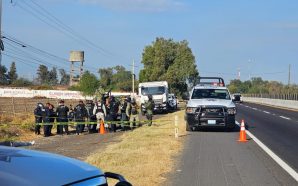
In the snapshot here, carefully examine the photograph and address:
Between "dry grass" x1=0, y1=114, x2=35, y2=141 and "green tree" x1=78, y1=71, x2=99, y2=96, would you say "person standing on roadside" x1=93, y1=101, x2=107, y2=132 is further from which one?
"green tree" x1=78, y1=71, x2=99, y2=96

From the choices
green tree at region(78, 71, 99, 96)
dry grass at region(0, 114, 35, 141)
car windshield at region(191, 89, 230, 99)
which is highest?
green tree at region(78, 71, 99, 96)

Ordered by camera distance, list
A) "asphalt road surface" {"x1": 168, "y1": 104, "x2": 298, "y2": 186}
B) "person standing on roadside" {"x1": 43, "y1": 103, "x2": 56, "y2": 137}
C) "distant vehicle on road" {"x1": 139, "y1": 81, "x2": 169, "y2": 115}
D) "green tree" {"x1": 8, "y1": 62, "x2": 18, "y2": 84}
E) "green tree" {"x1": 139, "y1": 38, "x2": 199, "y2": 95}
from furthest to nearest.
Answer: "green tree" {"x1": 8, "y1": 62, "x2": 18, "y2": 84} → "green tree" {"x1": 139, "y1": 38, "x2": 199, "y2": 95} → "distant vehicle on road" {"x1": 139, "y1": 81, "x2": 169, "y2": 115} → "person standing on roadside" {"x1": 43, "y1": 103, "x2": 56, "y2": 137} → "asphalt road surface" {"x1": 168, "y1": 104, "x2": 298, "y2": 186}

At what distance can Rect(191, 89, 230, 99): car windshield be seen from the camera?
22.6 meters

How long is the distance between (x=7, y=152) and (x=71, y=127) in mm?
23506

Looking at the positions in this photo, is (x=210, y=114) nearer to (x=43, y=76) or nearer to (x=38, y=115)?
(x=38, y=115)

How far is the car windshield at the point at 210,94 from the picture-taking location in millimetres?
22562

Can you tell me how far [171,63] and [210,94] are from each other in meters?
54.8

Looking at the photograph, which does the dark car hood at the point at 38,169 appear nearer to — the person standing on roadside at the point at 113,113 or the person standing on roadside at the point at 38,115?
the person standing on roadside at the point at 38,115

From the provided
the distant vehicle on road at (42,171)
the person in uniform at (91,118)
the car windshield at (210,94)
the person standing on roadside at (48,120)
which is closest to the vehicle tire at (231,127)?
the car windshield at (210,94)

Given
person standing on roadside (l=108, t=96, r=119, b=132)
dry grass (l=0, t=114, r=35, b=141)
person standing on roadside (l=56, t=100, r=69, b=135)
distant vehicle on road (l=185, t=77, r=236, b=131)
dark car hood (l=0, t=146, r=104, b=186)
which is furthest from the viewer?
person standing on roadside (l=108, t=96, r=119, b=132)

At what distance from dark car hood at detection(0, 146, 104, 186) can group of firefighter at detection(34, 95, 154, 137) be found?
19.6m

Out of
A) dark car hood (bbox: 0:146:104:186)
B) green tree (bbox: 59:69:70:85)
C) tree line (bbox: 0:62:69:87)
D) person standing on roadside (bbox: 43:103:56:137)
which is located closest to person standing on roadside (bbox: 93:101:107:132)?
person standing on roadside (bbox: 43:103:56:137)

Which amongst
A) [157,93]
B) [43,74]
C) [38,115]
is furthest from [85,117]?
[43,74]

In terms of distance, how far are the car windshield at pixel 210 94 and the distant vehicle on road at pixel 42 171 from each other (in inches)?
762
